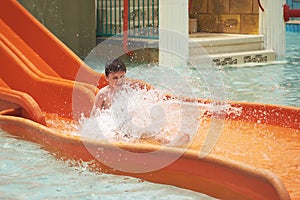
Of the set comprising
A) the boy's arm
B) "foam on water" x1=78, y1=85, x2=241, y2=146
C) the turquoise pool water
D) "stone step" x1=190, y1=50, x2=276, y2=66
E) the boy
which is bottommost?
"stone step" x1=190, y1=50, x2=276, y2=66

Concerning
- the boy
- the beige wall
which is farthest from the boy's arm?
the beige wall

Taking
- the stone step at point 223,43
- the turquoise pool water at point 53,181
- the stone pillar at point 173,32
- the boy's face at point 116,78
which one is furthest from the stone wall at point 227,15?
the turquoise pool water at point 53,181

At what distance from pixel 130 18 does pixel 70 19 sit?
1.00 m

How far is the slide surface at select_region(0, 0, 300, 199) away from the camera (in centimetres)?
322

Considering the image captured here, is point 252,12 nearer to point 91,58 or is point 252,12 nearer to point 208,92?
point 91,58

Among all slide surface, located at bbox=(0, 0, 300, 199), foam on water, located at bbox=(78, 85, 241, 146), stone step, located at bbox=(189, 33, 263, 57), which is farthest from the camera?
stone step, located at bbox=(189, 33, 263, 57)

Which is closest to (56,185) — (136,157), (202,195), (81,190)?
(81,190)

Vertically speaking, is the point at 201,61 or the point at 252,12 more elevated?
the point at 252,12

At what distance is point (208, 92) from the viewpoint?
697 centimetres

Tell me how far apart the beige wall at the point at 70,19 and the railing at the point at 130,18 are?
372mm

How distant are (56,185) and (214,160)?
0.97 metres

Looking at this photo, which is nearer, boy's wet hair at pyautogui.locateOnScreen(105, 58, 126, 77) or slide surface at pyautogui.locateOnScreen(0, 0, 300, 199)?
slide surface at pyautogui.locateOnScreen(0, 0, 300, 199)

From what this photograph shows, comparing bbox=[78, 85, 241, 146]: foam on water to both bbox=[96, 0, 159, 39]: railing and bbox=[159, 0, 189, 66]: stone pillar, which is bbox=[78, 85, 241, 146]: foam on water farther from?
bbox=[96, 0, 159, 39]: railing

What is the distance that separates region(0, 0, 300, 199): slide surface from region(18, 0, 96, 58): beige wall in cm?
323
